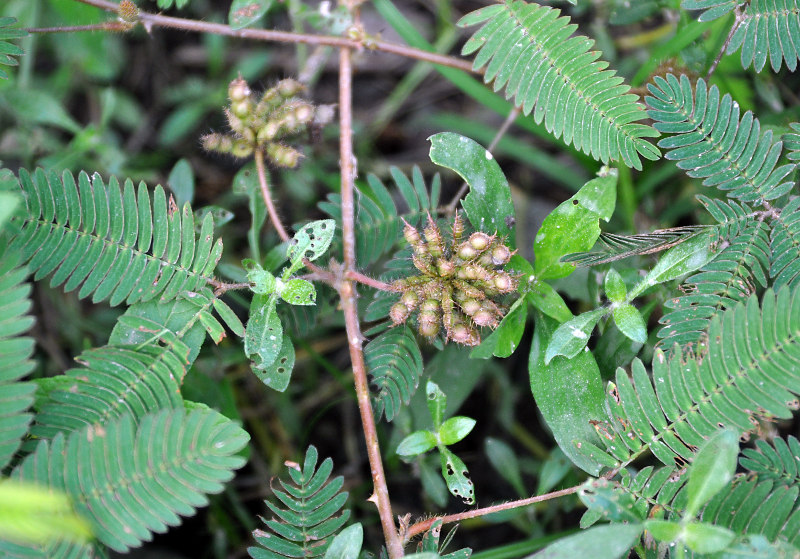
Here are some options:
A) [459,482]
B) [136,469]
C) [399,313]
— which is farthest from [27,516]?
[459,482]

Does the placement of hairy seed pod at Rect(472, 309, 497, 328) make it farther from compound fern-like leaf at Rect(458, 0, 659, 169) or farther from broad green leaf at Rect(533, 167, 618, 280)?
compound fern-like leaf at Rect(458, 0, 659, 169)

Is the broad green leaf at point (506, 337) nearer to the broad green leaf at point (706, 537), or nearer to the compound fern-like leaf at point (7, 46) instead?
the broad green leaf at point (706, 537)

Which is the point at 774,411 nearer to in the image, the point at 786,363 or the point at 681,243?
the point at 786,363

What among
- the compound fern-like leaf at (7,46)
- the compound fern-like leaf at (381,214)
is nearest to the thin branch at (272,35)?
the compound fern-like leaf at (7,46)

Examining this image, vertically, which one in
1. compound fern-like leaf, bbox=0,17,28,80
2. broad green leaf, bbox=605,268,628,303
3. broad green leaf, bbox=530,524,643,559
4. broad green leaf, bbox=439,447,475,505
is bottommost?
broad green leaf, bbox=439,447,475,505

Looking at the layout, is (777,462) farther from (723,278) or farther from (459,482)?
(459,482)

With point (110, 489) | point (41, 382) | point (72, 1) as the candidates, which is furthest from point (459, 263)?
point (72, 1)

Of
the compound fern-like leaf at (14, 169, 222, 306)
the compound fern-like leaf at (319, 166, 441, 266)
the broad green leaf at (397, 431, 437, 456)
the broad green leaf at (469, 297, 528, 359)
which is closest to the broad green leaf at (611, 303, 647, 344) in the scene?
the broad green leaf at (469, 297, 528, 359)
